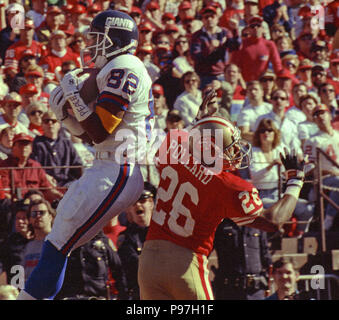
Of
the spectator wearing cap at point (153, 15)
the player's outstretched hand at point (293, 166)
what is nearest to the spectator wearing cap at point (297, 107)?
the spectator wearing cap at point (153, 15)

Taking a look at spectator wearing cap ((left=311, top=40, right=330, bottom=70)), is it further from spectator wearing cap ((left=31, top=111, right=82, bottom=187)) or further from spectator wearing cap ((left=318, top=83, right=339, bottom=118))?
spectator wearing cap ((left=31, top=111, right=82, bottom=187))

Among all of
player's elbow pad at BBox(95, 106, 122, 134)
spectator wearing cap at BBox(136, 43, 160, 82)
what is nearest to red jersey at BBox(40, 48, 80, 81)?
spectator wearing cap at BBox(136, 43, 160, 82)

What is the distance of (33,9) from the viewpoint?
13.5 m

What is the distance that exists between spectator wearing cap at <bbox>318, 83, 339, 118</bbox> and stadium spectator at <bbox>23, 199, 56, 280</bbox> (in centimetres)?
505

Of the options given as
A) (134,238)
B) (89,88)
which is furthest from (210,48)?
(89,88)

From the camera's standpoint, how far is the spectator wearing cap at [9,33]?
487 inches

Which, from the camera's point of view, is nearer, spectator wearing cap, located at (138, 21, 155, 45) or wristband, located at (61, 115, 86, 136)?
wristband, located at (61, 115, 86, 136)

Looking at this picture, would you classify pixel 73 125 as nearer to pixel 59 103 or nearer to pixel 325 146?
pixel 59 103

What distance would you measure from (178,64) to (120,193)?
6615mm

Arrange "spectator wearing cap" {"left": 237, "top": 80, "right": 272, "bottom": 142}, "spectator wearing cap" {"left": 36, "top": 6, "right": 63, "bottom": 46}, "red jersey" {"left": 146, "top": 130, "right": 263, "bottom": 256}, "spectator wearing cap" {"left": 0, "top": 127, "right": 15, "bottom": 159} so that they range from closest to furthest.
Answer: "red jersey" {"left": 146, "top": 130, "right": 263, "bottom": 256}
"spectator wearing cap" {"left": 0, "top": 127, "right": 15, "bottom": 159}
"spectator wearing cap" {"left": 237, "top": 80, "right": 272, "bottom": 142}
"spectator wearing cap" {"left": 36, "top": 6, "right": 63, "bottom": 46}

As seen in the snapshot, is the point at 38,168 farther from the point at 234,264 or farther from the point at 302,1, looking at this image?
the point at 302,1

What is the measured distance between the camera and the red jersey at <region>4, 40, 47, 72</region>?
1167cm

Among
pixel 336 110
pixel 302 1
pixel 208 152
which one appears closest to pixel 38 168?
pixel 208 152

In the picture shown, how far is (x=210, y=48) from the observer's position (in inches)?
495
